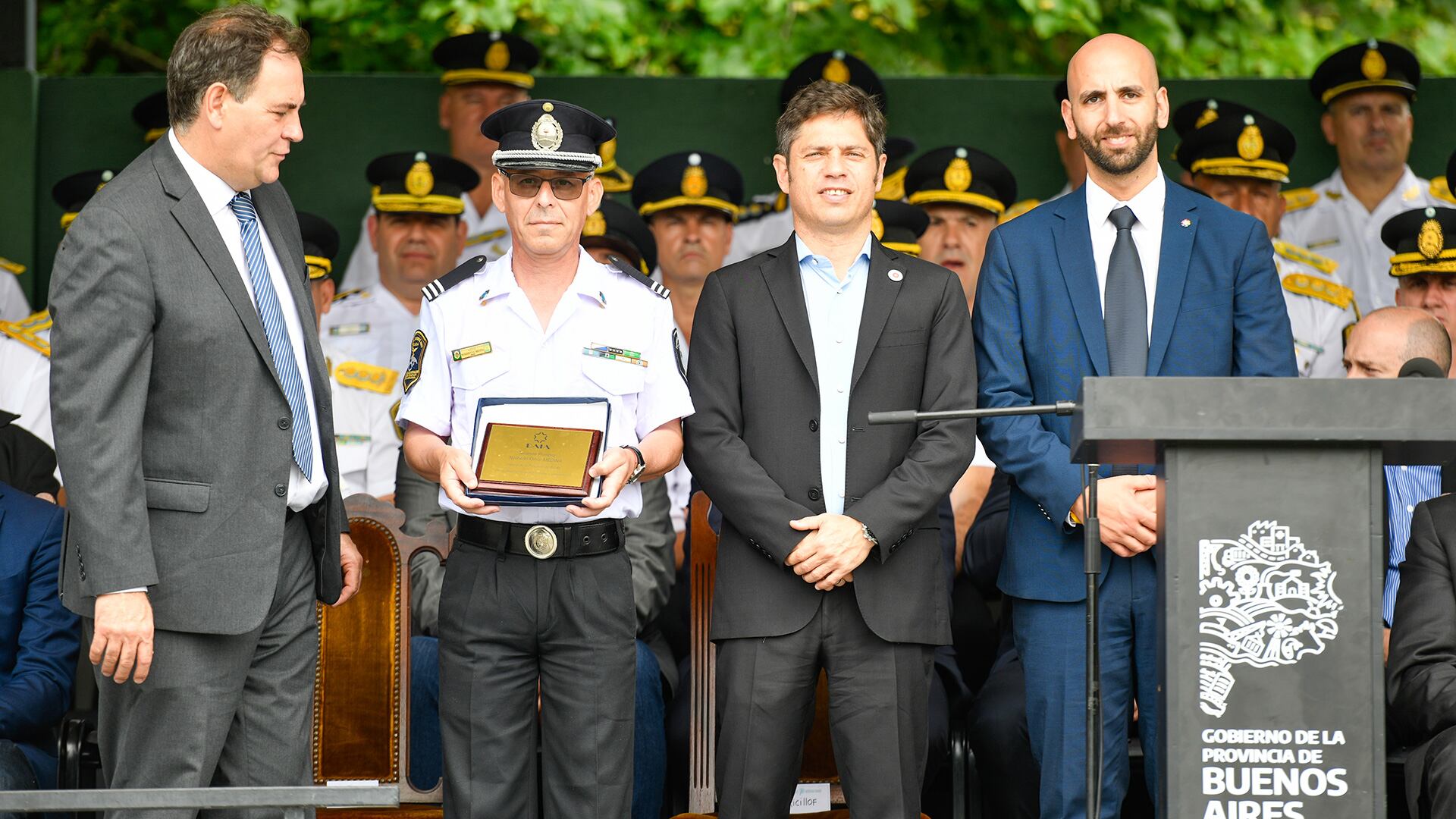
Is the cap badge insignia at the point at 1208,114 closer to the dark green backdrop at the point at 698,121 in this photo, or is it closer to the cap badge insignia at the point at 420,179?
the dark green backdrop at the point at 698,121

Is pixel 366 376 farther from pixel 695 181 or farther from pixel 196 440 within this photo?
pixel 196 440

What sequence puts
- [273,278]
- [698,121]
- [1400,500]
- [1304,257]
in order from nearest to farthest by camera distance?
1. [273,278]
2. [1400,500]
3. [1304,257]
4. [698,121]

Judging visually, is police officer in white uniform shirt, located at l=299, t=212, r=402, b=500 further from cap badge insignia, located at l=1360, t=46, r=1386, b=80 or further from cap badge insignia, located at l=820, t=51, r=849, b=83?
cap badge insignia, located at l=1360, t=46, r=1386, b=80

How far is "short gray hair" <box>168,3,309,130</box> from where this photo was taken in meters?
3.03

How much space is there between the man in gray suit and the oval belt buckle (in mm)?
408

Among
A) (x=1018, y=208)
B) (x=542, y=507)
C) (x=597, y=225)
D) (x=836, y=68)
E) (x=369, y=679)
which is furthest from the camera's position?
(x=1018, y=208)

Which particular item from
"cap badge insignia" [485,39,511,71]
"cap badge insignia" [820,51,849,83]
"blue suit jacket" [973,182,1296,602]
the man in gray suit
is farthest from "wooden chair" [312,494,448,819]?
"cap badge insignia" [820,51,849,83]

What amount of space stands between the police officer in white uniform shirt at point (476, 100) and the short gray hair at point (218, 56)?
11.3 feet

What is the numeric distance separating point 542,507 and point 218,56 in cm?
107

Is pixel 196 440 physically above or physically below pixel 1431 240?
below

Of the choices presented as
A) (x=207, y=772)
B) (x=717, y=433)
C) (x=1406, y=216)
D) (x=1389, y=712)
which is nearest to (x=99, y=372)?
(x=207, y=772)

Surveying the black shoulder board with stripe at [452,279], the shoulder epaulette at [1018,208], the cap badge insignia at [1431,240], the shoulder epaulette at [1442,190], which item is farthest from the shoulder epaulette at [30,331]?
the shoulder epaulette at [1442,190]

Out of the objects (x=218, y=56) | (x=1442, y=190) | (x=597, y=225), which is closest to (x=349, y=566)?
(x=218, y=56)

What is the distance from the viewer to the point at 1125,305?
357cm
